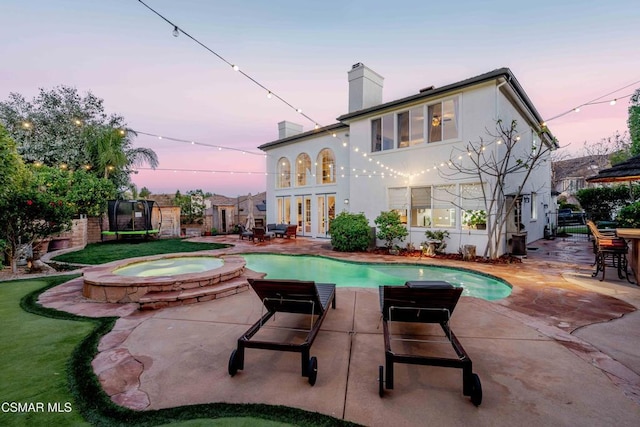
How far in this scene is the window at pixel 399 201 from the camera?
1078 centimetres

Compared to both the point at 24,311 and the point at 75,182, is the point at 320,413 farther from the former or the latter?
the point at 75,182

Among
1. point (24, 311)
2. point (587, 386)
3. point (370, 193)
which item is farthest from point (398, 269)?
point (24, 311)

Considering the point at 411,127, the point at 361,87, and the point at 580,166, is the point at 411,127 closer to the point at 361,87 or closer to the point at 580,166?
the point at 361,87

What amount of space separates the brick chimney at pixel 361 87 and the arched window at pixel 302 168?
406 cm

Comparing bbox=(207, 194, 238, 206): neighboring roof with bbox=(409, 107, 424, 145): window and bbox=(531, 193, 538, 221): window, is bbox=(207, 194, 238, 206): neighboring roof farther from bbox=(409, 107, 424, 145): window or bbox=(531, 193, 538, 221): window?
bbox=(531, 193, 538, 221): window

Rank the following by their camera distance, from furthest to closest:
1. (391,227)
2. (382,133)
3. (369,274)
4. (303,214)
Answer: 1. (303,214)
2. (382,133)
3. (391,227)
4. (369,274)

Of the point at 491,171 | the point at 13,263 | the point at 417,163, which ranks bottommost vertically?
the point at 13,263

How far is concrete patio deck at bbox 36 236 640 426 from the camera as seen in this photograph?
2.09 metres

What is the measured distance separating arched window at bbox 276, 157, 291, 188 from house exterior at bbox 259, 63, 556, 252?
132cm

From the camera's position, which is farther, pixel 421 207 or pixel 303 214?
pixel 303 214

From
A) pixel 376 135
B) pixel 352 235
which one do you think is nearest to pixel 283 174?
pixel 376 135

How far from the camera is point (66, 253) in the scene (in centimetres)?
1043

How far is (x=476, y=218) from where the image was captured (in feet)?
29.7

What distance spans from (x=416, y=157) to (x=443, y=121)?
151cm
